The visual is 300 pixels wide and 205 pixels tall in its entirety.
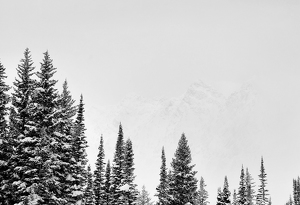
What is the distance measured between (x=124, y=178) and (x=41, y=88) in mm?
32497

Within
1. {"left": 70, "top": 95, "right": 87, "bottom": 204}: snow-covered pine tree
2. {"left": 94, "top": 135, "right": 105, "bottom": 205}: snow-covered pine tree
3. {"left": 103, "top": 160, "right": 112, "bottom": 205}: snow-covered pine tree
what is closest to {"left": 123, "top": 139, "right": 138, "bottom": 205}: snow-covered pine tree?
{"left": 103, "top": 160, "right": 112, "bottom": 205}: snow-covered pine tree

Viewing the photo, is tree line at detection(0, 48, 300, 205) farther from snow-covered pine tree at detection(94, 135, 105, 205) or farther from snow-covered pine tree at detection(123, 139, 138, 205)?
snow-covered pine tree at detection(94, 135, 105, 205)

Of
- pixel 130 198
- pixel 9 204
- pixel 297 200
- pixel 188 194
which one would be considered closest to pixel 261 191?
pixel 297 200

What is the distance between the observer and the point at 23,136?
2967 centimetres

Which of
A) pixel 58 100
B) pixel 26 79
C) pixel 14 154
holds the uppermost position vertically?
pixel 26 79

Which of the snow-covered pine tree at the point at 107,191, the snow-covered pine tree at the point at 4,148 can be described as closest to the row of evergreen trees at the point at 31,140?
the snow-covered pine tree at the point at 4,148

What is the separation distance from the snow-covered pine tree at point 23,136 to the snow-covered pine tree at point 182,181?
16.5 m

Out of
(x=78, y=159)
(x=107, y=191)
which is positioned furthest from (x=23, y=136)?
(x=107, y=191)

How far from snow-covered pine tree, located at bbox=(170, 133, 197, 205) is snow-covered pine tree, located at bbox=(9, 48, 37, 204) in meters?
16.5

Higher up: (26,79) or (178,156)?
(26,79)

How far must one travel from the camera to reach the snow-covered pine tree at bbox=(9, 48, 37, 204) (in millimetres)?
28688

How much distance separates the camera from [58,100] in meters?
30.0

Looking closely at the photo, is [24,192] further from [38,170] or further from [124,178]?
[124,178]

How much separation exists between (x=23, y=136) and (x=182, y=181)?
18.4m
